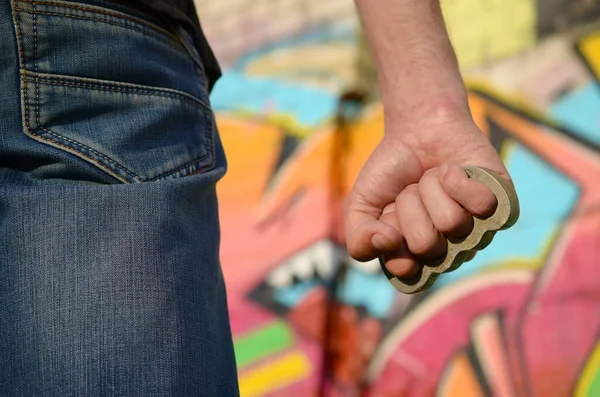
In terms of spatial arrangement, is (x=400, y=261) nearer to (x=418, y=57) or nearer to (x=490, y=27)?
(x=418, y=57)

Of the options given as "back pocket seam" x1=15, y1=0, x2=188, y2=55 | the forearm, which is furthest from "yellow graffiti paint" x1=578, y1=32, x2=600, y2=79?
"back pocket seam" x1=15, y1=0, x2=188, y2=55

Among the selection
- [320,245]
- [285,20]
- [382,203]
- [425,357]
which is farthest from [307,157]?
[382,203]

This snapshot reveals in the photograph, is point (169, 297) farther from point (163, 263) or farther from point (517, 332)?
point (517, 332)

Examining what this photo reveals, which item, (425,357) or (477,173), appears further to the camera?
(425,357)

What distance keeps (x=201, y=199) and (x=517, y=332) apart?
3110 millimetres

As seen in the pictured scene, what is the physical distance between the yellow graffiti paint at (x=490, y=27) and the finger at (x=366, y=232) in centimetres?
341

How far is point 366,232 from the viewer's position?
0.95 meters

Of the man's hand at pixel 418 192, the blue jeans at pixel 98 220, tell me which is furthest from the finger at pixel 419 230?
the blue jeans at pixel 98 220

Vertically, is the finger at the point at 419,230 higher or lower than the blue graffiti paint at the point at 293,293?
higher

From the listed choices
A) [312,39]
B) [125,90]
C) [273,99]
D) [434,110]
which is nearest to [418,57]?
[434,110]

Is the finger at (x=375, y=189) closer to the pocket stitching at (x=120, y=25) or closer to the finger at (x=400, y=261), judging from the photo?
the finger at (x=400, y=261)

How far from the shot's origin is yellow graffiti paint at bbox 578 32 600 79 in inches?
155

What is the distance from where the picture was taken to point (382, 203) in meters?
1.00

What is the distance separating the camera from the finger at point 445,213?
88 cm
